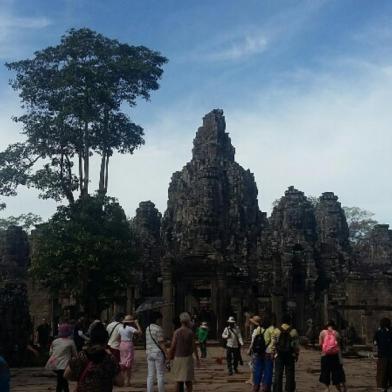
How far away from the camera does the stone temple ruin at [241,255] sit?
31.3 m

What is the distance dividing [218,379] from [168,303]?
1564 cm

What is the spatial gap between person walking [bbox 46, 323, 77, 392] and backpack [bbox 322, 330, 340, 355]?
4.59 m

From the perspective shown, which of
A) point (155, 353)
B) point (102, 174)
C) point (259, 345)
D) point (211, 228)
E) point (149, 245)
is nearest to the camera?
point (155, 353)

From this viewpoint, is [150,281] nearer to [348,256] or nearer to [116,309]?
[116,309]

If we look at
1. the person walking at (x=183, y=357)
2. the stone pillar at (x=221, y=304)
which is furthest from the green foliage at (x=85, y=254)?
the person walking at (x=183, y=357)

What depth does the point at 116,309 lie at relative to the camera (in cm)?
3506

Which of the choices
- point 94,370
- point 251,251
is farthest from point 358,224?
point 94,370

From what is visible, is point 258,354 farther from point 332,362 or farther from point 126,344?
point 126,344

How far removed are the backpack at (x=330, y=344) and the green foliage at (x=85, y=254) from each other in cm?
1597

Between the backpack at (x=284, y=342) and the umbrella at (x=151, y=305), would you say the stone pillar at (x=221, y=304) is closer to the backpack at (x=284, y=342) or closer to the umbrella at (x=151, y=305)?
the umbrella at (x=151, y=305)

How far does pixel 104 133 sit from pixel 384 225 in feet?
83.8

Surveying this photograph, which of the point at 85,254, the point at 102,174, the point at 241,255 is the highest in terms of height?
the point at 102,174

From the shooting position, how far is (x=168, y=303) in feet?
98.7

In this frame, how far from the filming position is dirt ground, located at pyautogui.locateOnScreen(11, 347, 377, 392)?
1305 centimetres
